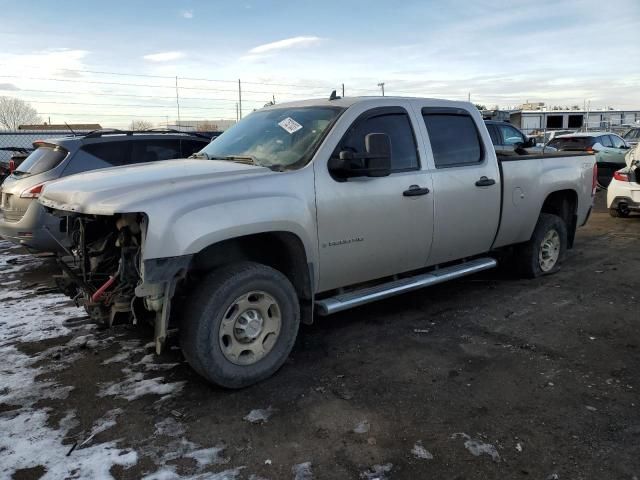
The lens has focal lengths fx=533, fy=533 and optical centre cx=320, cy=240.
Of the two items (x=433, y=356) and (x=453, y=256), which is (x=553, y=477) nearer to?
(x=433, y=356)

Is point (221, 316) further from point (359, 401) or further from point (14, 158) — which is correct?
point (14, 158)

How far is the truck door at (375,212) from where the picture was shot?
4.07 meters

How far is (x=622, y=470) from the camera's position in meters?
2.78

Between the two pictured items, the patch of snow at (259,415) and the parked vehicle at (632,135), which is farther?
the parked vehicle at (632,135)

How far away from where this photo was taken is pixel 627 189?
397 inches

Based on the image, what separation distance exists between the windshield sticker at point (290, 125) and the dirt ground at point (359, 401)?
1.80 meters

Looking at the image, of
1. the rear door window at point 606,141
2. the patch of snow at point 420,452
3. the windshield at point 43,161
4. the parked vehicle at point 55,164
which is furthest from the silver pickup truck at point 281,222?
the rear door window at point 606,141

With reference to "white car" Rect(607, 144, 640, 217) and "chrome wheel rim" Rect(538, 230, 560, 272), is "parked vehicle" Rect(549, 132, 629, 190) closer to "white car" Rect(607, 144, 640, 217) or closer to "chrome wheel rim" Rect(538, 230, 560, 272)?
"white car" Rect(607, 144, 640, 217)

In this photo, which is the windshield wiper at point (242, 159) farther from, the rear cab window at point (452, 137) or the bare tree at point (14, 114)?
the bare tree at point (14, 114)

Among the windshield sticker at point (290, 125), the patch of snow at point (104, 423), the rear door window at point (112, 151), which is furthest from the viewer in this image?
the rear door window at point (112, 151)

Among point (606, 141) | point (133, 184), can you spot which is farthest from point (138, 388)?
point (606, 141)

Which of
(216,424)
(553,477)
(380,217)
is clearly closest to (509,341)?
(380,217)

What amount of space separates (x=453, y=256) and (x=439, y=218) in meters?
0.56

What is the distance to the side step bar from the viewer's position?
13.7 feet
